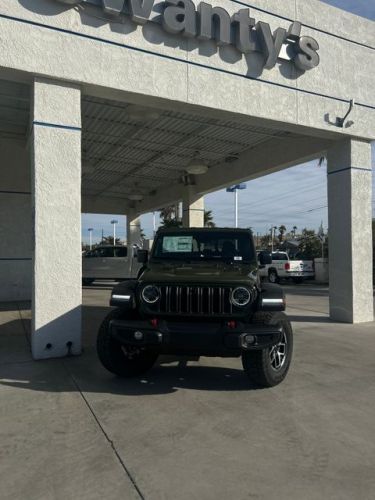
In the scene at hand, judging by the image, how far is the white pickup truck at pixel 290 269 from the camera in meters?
25.6

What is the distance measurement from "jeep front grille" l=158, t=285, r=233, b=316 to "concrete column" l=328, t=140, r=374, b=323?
5.89 meters

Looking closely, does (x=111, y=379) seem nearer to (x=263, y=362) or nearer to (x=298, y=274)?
(x=263, y=362)

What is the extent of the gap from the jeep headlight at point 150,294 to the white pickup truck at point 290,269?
2051 centimetres

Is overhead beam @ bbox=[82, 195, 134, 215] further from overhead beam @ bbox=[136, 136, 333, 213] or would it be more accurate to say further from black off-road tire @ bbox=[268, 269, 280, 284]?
black off-road tire @ bbox=[268, 269, 280, 284]

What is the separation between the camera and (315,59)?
30.0ft

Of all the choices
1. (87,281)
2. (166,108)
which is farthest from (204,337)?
(87,281)

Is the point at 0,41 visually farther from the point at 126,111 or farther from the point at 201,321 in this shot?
the point at 201,321

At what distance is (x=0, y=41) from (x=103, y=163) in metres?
8.96

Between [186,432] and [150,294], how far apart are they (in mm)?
1651

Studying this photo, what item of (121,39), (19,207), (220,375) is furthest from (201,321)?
(19,207)

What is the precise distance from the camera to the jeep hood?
521 cm

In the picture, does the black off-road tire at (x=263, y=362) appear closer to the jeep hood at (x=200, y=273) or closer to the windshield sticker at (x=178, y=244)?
the jeep hood at (x=200, y=273)

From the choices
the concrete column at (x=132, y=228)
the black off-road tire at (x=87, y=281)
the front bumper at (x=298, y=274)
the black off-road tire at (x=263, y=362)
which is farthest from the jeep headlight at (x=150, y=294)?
the front bumper at (x=298, y=274)

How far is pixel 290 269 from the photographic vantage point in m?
25.6
